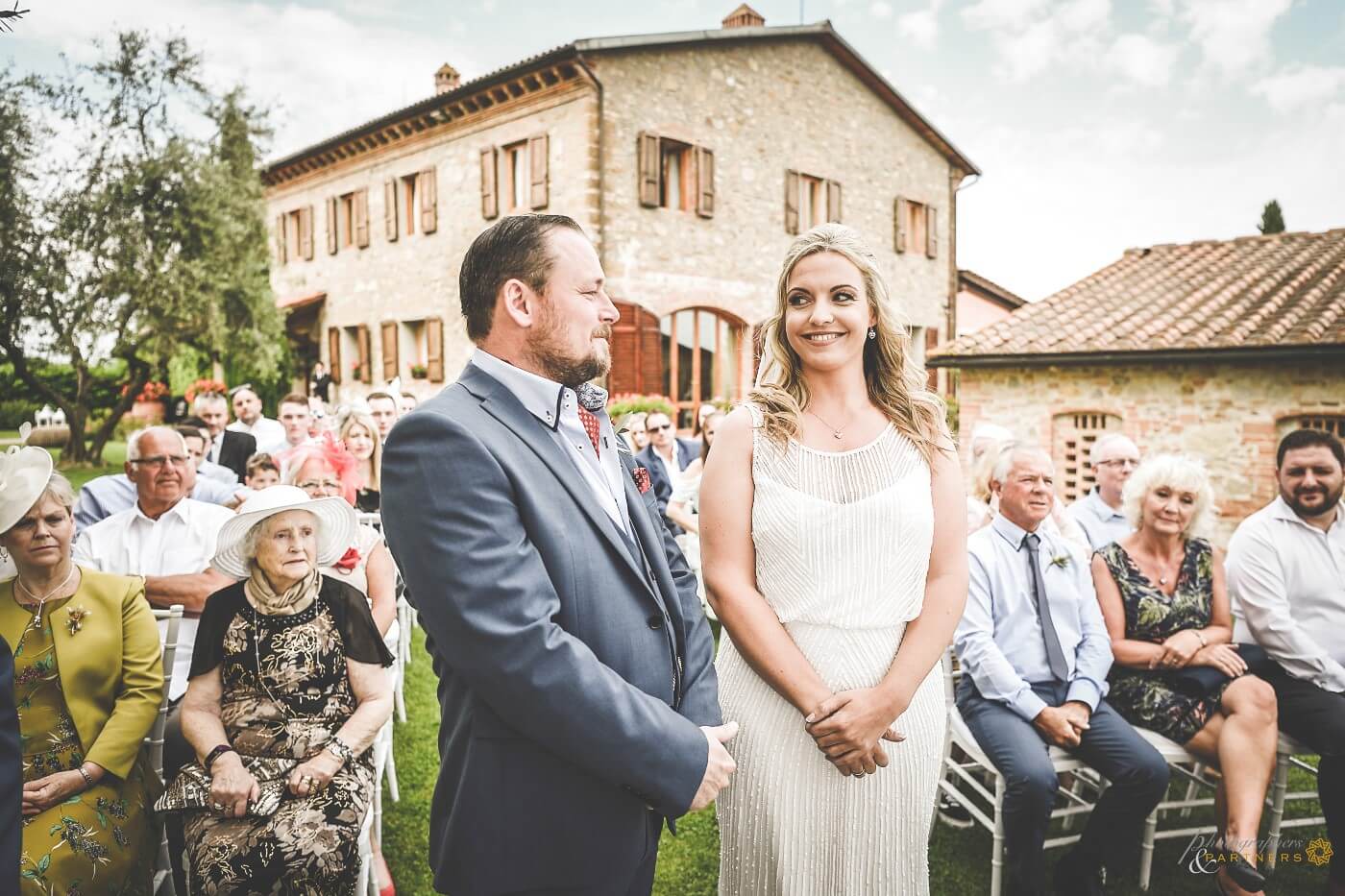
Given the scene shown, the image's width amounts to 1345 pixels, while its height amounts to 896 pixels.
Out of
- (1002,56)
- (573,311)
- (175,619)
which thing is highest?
(1002,56)

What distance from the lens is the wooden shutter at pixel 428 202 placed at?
17297 millimetres

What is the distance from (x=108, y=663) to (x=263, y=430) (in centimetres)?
588

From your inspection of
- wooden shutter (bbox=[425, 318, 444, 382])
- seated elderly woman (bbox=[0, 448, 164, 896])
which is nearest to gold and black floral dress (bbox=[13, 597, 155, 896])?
seated elderly woman (bbox=[0, 448, 164, 896])

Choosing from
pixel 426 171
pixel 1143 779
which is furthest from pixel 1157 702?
pixel 426 171

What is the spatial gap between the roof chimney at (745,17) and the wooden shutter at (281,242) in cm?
1320

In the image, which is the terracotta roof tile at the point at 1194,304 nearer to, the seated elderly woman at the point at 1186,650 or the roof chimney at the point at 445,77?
the seated elderly woman at the point at 1186,650

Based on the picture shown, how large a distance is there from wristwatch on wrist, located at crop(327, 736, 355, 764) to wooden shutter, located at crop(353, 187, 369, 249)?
18.5 meters

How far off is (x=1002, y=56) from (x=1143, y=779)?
15.9 metres

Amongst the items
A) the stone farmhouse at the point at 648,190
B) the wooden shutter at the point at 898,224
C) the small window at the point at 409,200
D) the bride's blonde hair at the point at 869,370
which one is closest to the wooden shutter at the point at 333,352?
the stone farmhouse at the point at 648,190

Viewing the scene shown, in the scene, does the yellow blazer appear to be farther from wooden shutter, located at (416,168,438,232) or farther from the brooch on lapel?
wooden shutter, located at (416,168,438,232)

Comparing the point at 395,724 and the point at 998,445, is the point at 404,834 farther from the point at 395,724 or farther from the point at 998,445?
the point at 998,445

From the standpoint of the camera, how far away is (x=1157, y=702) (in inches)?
145

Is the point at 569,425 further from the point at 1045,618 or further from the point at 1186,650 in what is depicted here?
the point at 1186,650

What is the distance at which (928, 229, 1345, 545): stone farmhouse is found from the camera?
10.4 metres
